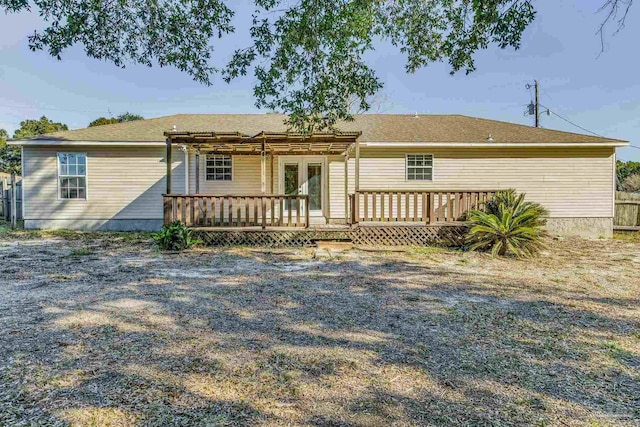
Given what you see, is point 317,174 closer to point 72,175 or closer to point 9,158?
point 72,175

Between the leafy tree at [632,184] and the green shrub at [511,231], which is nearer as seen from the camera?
the green shrub at [511,231]

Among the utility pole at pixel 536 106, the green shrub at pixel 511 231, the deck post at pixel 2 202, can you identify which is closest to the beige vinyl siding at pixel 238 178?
the green shrub at pixel 511 231

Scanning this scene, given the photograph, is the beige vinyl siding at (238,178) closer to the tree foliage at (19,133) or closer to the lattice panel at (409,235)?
the lattice panel at (409,235)

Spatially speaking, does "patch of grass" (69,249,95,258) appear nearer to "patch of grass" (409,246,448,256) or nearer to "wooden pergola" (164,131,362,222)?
"wooden pergola" (164,131,362,222)

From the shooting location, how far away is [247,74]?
6.46 metres

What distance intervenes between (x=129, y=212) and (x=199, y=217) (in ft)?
12.9

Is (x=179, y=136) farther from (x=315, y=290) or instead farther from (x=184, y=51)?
(x=315, y=290)

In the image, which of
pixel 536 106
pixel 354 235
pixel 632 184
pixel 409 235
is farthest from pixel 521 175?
pixel 536 106

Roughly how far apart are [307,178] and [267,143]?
2.53 m

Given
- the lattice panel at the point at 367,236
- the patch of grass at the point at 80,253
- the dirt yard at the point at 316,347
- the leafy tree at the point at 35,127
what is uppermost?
the leafy tree at the point at 35,127

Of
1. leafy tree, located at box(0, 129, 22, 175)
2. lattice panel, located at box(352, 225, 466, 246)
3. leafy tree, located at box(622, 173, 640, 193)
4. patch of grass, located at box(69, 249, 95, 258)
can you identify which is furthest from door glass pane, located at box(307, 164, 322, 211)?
leafy tree, located at box(0, 129, 22, 175)

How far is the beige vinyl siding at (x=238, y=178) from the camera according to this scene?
11.9 m

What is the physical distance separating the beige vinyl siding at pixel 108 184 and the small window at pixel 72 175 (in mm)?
137

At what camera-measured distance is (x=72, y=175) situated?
1173 cm
